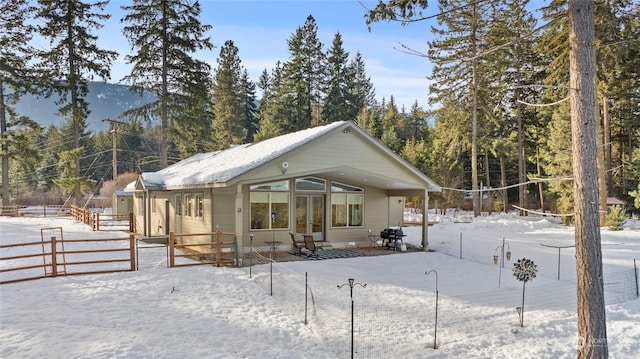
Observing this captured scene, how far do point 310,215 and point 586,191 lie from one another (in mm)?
10800

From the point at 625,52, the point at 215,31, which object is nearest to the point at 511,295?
the point at 625,52

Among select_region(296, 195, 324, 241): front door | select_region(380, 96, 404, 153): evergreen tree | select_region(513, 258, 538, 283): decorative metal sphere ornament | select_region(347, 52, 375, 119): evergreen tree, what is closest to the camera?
select_region(513, 258, 538, 283): decorative metal sphere ornament

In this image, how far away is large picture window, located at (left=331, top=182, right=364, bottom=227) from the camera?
628 inches

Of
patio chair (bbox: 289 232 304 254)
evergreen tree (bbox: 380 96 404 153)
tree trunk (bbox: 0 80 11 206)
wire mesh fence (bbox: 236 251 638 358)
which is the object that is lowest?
wire mesh fence (bbox: 236 251 638 358)

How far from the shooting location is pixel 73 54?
990 inches

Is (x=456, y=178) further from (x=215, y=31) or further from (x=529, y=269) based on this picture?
(x=529, y=269)

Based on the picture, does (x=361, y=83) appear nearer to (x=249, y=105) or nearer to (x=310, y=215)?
(x=249, y=105)

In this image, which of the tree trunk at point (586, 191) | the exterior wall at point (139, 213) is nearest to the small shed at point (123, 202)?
the exterior wall at point (139, 213)

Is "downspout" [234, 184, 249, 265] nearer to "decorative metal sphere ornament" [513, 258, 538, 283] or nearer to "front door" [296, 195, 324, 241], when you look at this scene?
"front door" [296, 195, 324, 241]

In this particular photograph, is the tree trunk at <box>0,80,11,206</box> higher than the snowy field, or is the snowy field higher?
the tree trunk at <box>0,80,11,206</box>

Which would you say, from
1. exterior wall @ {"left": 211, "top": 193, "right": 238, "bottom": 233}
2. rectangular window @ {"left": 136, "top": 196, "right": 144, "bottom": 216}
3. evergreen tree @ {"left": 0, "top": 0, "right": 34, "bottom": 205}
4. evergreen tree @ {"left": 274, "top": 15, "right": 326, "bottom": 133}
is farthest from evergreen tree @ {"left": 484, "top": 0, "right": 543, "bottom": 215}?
evergreen tree @ {"left": 0, "top": 0, "right": 34, "bottom": 205}

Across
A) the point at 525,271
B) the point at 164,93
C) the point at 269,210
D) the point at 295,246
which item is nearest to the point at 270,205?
the point at 269,210

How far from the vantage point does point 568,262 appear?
13484mm

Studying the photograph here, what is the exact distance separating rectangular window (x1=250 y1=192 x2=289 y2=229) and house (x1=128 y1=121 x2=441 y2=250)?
0.11 feet
